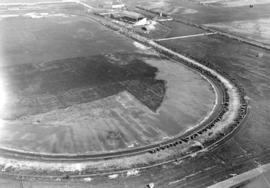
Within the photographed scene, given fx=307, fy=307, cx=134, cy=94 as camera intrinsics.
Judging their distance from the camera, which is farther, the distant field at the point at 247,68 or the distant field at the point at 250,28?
the distant field at the point at 250,28

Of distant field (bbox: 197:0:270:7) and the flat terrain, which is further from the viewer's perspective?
distant field (bbox: 197:0:270:7)

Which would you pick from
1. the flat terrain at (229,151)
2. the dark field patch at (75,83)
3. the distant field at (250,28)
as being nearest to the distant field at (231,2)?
the distant field at (250,28)

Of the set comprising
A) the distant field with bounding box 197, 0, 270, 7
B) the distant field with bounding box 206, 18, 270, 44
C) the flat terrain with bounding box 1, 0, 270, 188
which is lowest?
the flat terrain with bounding box 1, 0, 270, 188

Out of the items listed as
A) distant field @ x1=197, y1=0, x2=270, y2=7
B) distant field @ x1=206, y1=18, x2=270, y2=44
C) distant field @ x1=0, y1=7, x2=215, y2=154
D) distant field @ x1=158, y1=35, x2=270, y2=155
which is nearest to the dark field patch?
distant field @ x1=0, y1=7, x2=215, y2=154

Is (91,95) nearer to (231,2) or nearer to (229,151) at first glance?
(229,151)

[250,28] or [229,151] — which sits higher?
[250,28]

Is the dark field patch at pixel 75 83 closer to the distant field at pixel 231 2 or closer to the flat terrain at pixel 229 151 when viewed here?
the flat terrain at pixel 229 151

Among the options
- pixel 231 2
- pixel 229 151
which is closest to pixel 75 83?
pixel 229 151

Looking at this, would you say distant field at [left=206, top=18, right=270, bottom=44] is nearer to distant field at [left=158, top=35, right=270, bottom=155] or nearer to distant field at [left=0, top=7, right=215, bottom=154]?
distant field at [left=158, top=35, right=270, bottom=155]
